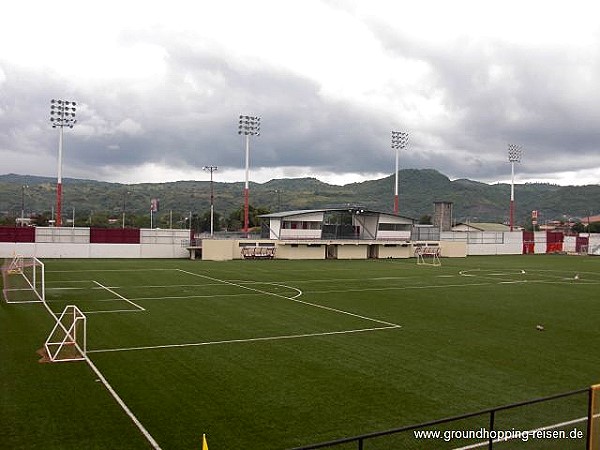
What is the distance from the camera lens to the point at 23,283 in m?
35.6

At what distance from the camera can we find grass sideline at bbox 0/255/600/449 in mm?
12312

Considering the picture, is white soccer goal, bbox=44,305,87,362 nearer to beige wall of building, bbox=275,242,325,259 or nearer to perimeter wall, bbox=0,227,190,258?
perimeter wall, bbox=0,227,190,258

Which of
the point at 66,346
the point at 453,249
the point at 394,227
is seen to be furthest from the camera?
the point at 453,249

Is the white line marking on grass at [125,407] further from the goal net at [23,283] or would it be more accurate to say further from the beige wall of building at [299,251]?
the beige wall of building at [299,251]

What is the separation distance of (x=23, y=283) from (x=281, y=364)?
24312 mm

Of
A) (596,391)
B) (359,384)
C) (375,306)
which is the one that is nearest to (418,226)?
(375,306)

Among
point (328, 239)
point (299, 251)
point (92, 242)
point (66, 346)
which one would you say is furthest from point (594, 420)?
point (328, 239)

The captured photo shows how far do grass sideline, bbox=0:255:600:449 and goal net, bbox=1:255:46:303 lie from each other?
3.38 feet

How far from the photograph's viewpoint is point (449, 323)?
87.8 feet

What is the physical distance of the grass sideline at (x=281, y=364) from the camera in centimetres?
1231

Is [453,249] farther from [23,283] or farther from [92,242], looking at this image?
[23,283]

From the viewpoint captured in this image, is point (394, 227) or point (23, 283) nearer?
point (23, 283)

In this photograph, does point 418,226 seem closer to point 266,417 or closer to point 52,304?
point 52,304

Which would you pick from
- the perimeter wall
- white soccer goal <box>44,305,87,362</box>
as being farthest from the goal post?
the perimeter wall
